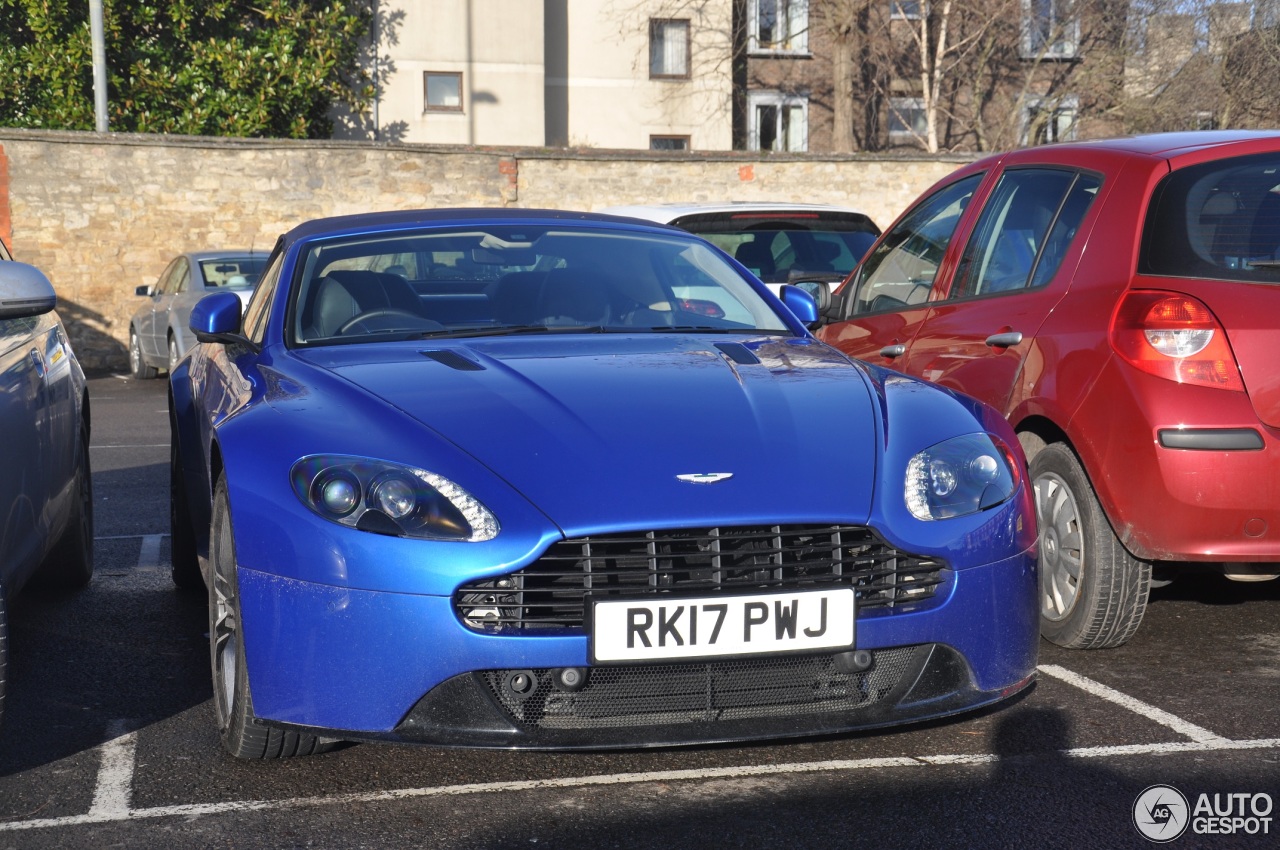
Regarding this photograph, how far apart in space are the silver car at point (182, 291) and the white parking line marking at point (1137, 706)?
1072 centimetres

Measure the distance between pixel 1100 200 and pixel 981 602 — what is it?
6.15 ft

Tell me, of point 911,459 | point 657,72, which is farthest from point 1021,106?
point 911,459

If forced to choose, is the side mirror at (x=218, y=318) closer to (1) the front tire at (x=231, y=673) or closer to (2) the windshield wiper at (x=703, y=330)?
(1) the front tire at (x=231, y=673)

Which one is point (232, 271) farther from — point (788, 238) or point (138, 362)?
point (788, 238)

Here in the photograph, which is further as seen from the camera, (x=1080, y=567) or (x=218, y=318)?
(x=218, y=318)

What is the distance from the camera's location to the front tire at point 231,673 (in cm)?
342

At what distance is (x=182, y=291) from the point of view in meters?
15.1

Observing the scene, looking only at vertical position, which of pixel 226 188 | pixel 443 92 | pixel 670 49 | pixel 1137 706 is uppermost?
pixel 670 49

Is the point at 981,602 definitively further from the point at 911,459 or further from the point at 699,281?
the point at 699,281

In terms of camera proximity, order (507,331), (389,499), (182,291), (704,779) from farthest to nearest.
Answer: (182,291) < (507,331) < (704,779) < (389,499)

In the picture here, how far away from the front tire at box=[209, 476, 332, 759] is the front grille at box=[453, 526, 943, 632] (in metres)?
0.65

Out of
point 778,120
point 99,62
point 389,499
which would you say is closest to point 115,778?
point 389,499

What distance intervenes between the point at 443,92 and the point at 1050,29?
12.8 m

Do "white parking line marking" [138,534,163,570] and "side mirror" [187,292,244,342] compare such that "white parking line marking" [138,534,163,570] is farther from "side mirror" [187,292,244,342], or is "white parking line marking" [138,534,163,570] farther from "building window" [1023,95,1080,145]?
"building window" [1023,95,1080,145]
